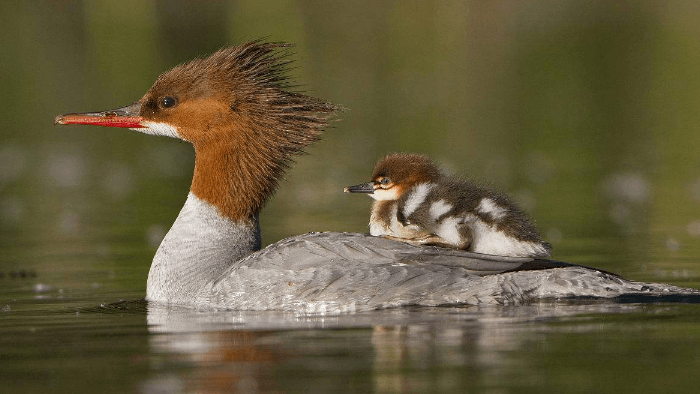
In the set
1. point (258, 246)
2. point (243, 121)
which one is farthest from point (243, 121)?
point (258, 246)

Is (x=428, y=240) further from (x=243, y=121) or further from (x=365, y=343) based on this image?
(x=365, y=343)

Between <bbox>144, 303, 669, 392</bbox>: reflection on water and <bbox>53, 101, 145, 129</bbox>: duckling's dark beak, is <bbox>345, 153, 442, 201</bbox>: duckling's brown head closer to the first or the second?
<bbox>144, 303, 669, 392</bbox>: reflection on water

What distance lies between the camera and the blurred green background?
12180 mm

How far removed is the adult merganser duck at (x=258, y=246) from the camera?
7.70 metres

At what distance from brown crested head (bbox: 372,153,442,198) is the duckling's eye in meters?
1.51

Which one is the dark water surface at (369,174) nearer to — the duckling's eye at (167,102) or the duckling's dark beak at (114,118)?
the duckling's dark beak at (114,118)

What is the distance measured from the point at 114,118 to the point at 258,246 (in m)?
1.39

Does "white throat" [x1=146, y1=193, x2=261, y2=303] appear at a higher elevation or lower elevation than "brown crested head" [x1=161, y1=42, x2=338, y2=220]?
lower

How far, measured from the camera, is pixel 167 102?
8.90 m

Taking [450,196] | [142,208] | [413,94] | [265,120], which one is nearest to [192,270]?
[265,120]

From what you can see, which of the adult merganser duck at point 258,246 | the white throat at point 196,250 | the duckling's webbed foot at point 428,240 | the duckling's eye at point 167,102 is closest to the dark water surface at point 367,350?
the adult merganser duck at point 258,246

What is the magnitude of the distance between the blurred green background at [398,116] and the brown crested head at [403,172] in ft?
5.18

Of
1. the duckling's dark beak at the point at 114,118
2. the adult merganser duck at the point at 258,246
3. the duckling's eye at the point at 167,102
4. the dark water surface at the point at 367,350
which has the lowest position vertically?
the dark water surface at the point at 367,350

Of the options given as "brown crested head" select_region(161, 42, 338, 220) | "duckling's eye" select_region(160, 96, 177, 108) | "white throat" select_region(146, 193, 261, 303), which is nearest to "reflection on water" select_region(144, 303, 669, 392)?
"white throat" select_region(146, 193, 261, 303)
